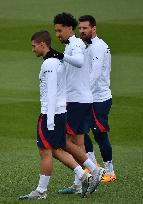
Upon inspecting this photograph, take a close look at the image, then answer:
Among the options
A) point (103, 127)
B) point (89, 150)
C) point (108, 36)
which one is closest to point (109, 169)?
point (89, 150)

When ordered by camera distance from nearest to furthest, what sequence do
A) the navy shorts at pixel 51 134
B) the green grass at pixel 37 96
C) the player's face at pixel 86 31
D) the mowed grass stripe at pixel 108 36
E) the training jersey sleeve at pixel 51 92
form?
1. the training jersey sleeve at pixel 51 92
2. the navy shorts at pixel 51 134
3. the green grass at pixel 37 96
4. the player's face at pixel 86 31
5. the mowed grass stripe at pixel 108 36

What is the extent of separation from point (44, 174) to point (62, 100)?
871 mm

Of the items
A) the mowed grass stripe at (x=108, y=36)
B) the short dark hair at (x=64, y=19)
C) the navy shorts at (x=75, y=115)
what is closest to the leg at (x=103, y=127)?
the navy shorts at (x=75, y=115)

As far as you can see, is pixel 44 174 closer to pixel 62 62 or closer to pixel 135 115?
pixel 62 62

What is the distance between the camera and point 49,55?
10.3m

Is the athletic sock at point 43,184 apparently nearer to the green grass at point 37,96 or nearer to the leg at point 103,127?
the green grass at point 37,96

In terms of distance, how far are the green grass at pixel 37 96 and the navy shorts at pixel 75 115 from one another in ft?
2.48

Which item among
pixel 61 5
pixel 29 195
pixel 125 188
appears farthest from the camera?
pixel 61 5

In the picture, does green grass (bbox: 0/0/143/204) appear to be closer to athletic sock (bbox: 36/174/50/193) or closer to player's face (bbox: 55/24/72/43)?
athletic sock (bbox: 36/174/50/193)

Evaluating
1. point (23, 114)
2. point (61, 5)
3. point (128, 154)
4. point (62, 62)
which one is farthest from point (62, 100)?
point (61, 5)

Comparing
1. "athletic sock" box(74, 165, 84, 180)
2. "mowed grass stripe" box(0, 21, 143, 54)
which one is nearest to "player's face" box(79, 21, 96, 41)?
"athletic sock" box(74, 165, 84, 180)

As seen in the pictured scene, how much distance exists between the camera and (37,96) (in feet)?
78.7

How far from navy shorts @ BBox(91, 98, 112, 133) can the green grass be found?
2.38 ft

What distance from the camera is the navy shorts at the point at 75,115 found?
11.2 m
